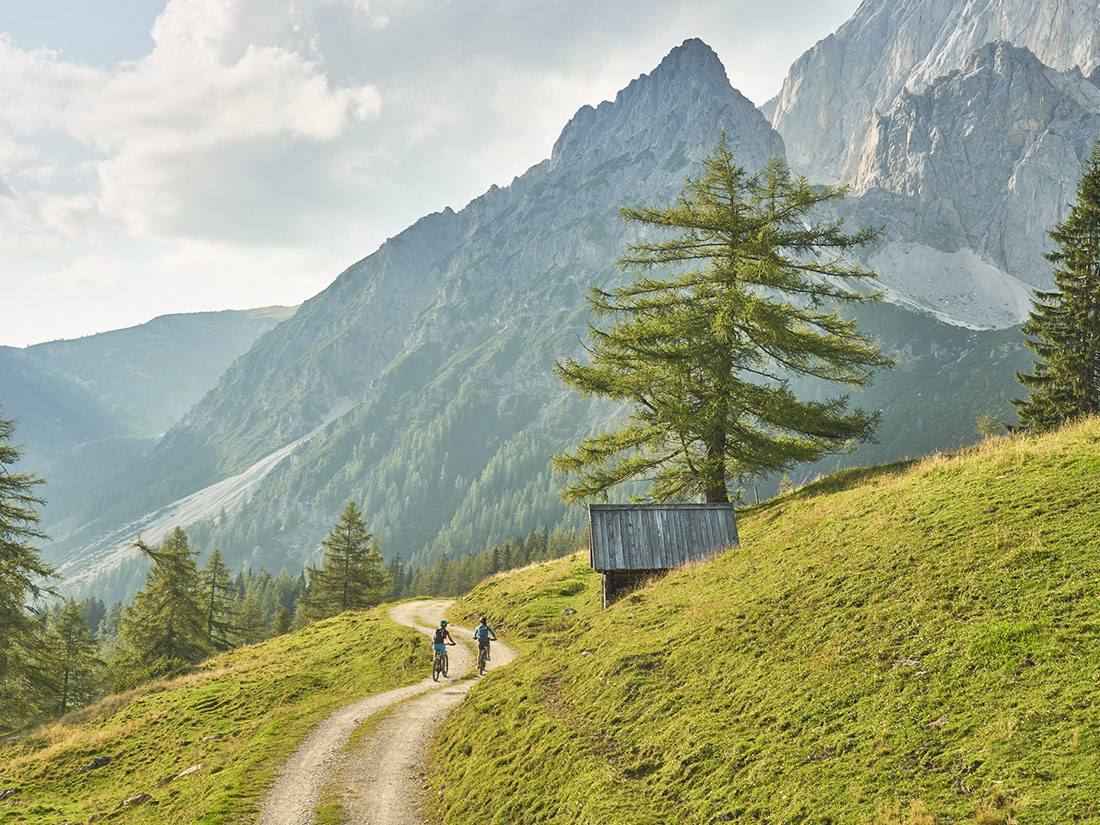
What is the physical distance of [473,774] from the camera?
13.4m

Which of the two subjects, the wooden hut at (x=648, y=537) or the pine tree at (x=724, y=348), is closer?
the wooden hut at (x=648, y=537)

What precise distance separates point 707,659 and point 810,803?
496 centimetres

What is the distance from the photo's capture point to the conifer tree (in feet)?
192

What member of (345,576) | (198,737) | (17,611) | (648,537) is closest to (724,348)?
(648,537)

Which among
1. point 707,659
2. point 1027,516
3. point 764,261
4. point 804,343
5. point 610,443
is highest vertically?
point 764,261

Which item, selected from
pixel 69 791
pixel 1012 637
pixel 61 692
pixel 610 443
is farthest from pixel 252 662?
pixel 1012 637

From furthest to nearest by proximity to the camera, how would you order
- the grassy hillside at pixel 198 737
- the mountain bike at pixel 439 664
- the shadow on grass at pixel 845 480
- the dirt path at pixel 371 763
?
the mountain bike at pixel 439 664 → the shadow on grass at pixel 845 480 → the grassy hillside at pixel 198 737 → the dirt path at pixel 371 763

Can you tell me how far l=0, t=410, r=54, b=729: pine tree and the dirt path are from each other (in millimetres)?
21240

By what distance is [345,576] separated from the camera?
5847cm

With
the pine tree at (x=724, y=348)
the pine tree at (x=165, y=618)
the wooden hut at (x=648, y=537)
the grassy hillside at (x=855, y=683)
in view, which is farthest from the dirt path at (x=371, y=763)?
the pine tree at (x=165, y=618)

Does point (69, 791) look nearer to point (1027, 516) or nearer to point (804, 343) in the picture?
point (1027, 516)

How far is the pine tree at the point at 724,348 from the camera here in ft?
81.7

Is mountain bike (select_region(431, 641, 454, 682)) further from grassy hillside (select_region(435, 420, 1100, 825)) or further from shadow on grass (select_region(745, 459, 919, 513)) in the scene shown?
shadow on grass (select_region(745, 459, 919, 513))

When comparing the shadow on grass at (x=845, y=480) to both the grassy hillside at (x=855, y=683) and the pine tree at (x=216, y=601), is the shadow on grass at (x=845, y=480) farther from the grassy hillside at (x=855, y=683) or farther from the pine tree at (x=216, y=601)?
the pine tree at (x=216, y=601)
